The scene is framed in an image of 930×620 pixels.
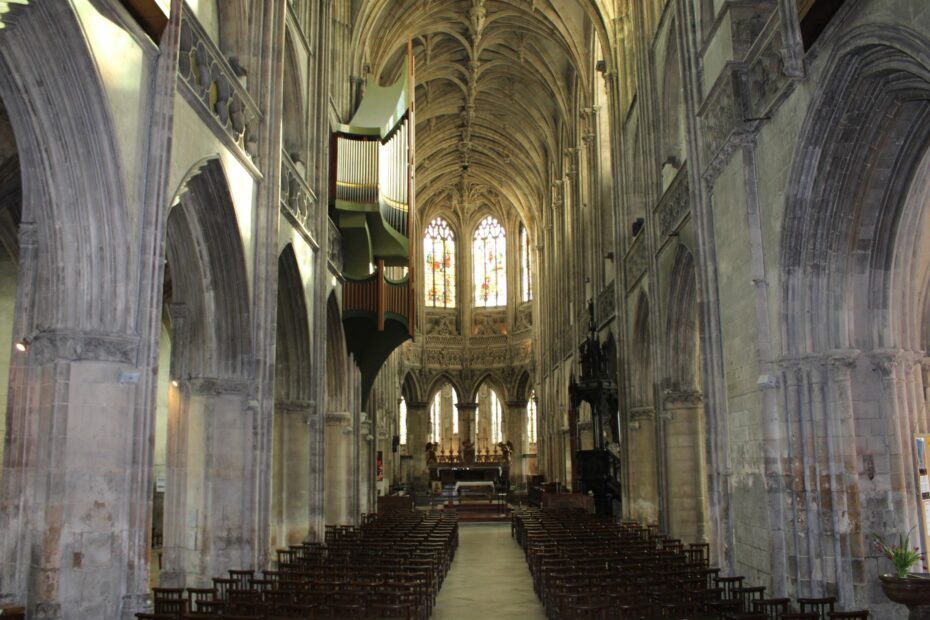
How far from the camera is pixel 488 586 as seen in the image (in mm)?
16234

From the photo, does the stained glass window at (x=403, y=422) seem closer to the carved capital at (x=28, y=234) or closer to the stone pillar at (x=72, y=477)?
the carved capital at (x=28, y=234)

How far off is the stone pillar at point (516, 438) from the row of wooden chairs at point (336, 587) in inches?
1167

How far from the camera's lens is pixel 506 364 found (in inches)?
1957

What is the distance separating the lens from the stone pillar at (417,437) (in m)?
48.0

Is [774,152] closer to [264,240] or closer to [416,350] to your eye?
[264,240]

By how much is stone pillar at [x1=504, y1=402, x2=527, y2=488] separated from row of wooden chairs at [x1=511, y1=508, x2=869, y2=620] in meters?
30.7

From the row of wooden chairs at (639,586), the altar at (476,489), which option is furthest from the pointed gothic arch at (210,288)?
the altar at (476,489)

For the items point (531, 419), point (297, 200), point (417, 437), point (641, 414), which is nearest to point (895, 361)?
point (297, 200)

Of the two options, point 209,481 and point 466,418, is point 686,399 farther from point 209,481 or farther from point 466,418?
point 466,418

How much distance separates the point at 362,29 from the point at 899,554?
76.0 feet

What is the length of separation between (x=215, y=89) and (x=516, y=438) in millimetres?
38175

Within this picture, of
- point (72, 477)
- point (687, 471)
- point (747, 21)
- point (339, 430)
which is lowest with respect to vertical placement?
point (687, 471)

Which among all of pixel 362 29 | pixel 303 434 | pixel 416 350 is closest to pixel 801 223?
pixel 303 434

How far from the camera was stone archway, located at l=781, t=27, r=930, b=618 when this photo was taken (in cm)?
964
